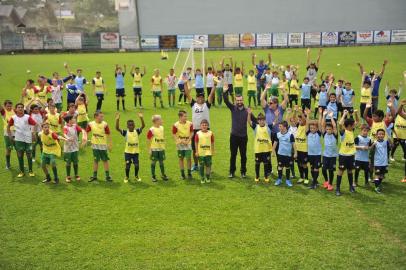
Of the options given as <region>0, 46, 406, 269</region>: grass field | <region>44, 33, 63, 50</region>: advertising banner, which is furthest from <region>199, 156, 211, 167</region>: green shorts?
<region>44, 33, 63, 50</region>: advertising banner

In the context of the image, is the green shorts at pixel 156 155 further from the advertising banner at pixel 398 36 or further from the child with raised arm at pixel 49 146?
the advertising banner at pixel 398 36

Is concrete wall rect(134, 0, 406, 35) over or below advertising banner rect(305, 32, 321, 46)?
over

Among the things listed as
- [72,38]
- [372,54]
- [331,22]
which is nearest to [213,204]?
[372,54]

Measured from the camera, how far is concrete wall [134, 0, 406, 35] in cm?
5838

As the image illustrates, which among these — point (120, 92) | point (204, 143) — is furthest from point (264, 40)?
point (204, 143)

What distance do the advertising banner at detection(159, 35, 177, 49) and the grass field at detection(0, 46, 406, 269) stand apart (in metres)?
41.6

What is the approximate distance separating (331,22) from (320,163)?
5295 cm

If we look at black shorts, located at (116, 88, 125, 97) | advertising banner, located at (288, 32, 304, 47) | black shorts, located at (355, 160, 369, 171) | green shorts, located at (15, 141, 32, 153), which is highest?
advertising banner, located at (288, 32, 304, 47)

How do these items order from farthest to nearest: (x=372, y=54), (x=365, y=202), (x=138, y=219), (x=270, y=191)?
(x=372, y=54), (x=270, y=191), (x=365, y=202), (x=138, y=219)

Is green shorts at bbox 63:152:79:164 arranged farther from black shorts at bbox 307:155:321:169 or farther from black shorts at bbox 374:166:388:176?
black shorts at bbox 374:166:388:176

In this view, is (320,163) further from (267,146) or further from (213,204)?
(213,204)

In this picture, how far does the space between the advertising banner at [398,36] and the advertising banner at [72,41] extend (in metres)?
41.0

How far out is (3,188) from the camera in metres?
11.5

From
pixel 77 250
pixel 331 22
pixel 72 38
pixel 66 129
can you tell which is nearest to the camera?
pixel 77 250
